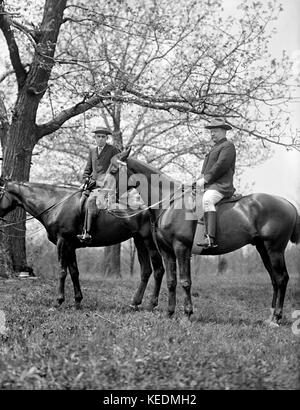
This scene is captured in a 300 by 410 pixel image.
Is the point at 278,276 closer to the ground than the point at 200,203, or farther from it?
closer to the ground

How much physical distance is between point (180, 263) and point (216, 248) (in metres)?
0.77

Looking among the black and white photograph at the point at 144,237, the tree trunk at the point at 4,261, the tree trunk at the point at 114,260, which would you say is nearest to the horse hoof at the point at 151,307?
the black and white photograph at the point at 144,237

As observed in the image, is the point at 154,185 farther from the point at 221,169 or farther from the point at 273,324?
the point at 273,324

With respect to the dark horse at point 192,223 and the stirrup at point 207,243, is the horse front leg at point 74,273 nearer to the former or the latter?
the dark horse at point 192,223

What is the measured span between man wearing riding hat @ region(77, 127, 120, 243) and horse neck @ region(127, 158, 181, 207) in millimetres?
1267

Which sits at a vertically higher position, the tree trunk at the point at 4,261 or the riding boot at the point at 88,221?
the riding boot at the point at 88,221

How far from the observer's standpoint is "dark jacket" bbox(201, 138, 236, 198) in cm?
985

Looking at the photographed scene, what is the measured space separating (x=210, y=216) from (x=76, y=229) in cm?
311

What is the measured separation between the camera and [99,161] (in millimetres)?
11523

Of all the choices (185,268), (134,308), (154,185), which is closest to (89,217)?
(154,185)

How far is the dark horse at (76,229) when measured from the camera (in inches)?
440

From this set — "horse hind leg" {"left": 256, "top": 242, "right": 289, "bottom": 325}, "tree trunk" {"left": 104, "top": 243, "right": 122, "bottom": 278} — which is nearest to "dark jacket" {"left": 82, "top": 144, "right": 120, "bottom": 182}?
"horse hind leg" {"left": 256, "top": 242, "right": 289, "bottom": 325}

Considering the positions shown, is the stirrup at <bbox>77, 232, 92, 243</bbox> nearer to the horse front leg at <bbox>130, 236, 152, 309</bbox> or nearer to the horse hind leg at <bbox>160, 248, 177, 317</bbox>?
the horse front leg at <bbox>130, 236, 152, 309</bbox>

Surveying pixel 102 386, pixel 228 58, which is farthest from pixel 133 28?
pixel 102 386
